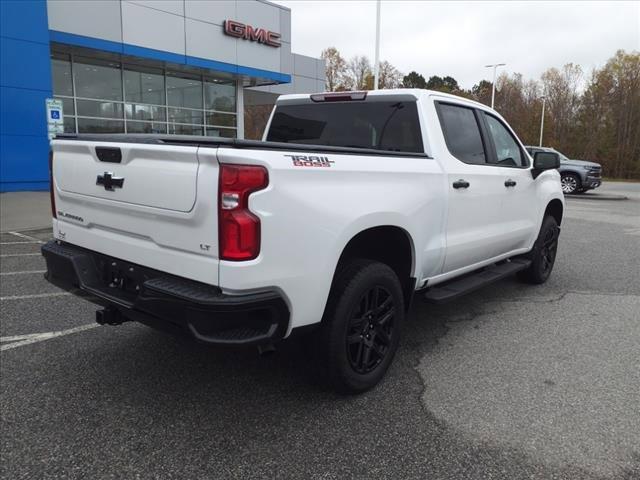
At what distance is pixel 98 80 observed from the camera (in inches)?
696

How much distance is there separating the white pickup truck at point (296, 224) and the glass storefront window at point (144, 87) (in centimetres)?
1608

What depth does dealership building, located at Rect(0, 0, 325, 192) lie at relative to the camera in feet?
46.9

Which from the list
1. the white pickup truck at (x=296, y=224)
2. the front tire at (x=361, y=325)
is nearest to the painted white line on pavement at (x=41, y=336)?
the white pickup truck at (x=296, y=224)

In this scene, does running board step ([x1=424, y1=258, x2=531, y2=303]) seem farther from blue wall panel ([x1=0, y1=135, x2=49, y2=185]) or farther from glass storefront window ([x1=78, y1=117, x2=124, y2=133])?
glass storefront window ([x1=78, y1=117, x2=124, y2=133])

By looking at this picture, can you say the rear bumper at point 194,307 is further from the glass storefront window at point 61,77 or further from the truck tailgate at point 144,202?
the glass storefront window at point 61,77

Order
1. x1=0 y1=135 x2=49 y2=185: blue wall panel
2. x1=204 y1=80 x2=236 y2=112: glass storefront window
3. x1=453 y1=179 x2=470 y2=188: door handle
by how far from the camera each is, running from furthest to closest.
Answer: x1=204 y1=80 x2=236 y2=112: glass storefront window < x1=0 y1=135 x2=49 y2=185: blue wall panel < x1=453 y1=179 x2=470 y2=188: door handle

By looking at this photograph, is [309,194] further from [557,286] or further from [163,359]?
[557,286]

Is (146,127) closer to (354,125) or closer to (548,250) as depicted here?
(548,250)

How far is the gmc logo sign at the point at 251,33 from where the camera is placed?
19.4 meters

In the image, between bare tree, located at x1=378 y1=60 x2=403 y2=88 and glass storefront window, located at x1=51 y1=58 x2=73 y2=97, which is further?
bare tree, located at x1=378 y1=60 x2=403 y2=88

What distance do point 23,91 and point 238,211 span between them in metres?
14.9

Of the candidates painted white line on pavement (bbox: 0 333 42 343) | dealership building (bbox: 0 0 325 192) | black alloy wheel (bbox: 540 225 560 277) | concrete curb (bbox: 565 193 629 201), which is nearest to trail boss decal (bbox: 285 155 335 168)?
painted white line on pavement (bbox: 0 333 42 343)

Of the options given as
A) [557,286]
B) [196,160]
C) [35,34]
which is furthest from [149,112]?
[196,160]

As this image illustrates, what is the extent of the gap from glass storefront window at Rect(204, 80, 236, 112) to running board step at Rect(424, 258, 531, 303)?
18285mm
